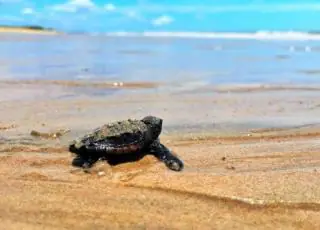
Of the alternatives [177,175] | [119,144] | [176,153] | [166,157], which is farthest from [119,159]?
[176,153]

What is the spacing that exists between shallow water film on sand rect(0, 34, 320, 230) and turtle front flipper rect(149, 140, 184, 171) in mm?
89

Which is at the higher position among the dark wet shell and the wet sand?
the dark wet shell

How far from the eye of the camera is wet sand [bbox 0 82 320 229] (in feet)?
14.6

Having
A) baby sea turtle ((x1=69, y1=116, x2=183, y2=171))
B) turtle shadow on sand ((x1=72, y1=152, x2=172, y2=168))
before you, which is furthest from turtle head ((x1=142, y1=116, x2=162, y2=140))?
turtle shadow on sand ((x1=72, y1=152, x2=172, y2=168))

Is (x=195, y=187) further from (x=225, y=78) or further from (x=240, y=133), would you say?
(x=225, y=78)

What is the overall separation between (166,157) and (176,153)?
658 millimetres

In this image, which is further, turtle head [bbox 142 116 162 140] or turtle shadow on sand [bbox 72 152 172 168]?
turtle head [bbox 142 116 162 140]

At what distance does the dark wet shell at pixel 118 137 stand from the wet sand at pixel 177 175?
258 millimetres

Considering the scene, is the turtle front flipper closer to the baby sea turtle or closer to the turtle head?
the baby sea turtle

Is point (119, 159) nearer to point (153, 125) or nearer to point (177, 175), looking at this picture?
point (153, 125)

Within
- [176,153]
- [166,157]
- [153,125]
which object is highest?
[153,125]

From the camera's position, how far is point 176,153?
21.6ft

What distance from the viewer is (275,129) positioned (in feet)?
27.0

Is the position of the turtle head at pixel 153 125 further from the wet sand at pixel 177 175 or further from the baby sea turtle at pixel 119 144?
the wet sand at pixel 177 175
